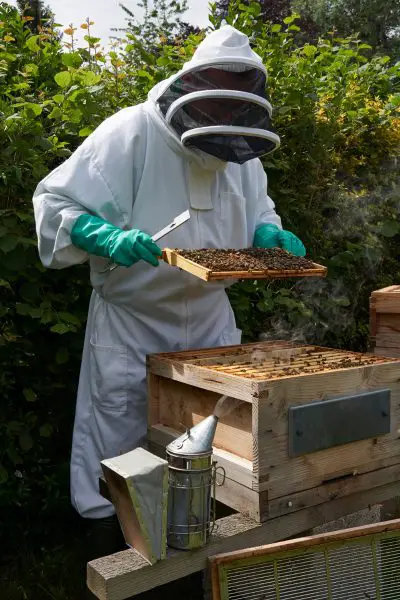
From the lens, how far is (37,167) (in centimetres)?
285

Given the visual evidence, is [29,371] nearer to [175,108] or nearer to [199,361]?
[199,361]

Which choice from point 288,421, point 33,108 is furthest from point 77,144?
point 288,421

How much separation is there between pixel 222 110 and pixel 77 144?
1182 mm

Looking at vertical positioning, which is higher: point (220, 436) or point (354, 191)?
point (354, 191)

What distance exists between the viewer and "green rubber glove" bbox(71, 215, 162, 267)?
7.40ft

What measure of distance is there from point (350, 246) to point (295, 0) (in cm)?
2195

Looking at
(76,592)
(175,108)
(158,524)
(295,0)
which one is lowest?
(76,592)

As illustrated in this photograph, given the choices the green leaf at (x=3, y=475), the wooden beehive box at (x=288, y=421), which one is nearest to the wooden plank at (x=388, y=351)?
the wooden beehive box at (x=288, y=421)

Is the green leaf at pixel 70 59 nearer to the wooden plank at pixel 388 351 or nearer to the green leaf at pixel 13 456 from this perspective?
the green leaf at pixel 13 456

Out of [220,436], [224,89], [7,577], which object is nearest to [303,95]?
[224,89]

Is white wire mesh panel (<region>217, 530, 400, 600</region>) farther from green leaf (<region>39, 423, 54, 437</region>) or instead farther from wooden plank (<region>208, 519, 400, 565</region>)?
green leaf (<region>39, 423, 54, 437</region>)

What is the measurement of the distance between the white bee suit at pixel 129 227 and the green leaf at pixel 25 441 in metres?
0.33

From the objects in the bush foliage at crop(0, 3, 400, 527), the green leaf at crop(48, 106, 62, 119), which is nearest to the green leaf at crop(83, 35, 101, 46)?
the bush foliage at crop(0, 3, 400, 527)

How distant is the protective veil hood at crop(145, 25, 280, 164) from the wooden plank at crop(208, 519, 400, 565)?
4.60ft
